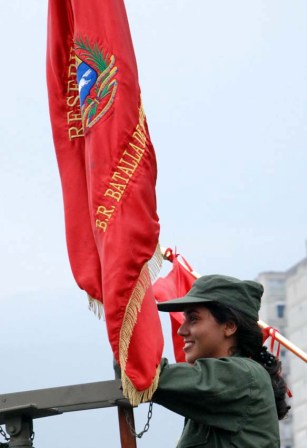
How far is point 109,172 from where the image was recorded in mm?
5789

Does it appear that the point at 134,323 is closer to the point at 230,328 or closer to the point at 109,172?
the point at 230,328

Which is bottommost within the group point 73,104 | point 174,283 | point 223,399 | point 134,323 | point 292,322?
point 292,322

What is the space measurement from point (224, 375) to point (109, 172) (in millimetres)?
906

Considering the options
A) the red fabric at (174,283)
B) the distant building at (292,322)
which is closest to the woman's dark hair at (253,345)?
the red fabric at (174,283)

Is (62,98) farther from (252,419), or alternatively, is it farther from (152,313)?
(252,419)

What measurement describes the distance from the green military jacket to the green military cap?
0.89ft

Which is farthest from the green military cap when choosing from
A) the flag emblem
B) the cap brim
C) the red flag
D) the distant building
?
the distant building

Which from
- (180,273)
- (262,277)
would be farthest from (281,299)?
(180,273)

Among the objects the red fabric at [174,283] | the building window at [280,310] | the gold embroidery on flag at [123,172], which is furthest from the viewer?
the building window at [280,310]

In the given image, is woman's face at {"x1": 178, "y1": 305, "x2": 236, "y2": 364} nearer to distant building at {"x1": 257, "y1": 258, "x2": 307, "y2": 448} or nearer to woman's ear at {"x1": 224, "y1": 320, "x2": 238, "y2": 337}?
woman's ear at {"x1": 224, "y1": 320, "x2": 238, "y2": 337}

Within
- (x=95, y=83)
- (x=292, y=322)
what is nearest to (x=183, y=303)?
(x=95, y=83)

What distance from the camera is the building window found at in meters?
79.7

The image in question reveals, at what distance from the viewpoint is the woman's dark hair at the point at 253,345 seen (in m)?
5.84

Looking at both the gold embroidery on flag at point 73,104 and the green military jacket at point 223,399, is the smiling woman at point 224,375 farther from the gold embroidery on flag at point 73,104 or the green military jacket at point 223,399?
the gold embroidery on flag at point 73,104
